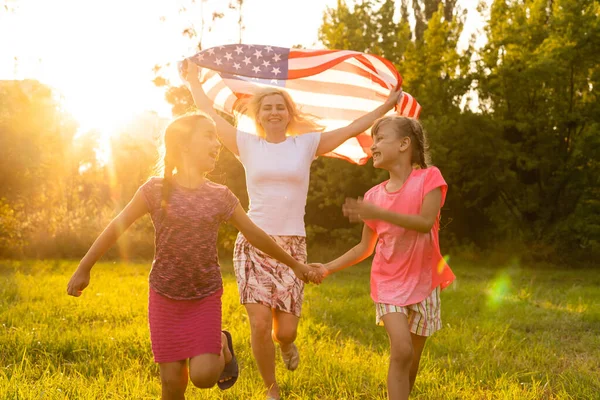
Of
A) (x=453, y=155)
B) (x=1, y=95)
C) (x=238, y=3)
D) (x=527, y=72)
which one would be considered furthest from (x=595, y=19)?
(x=1, y=95)

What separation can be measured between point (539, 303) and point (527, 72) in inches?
524

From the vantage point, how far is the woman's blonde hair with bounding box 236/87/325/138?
5305 millimetres

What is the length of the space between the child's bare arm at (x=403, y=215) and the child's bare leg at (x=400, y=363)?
66 centimetres

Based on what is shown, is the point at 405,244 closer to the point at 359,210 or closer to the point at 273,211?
the point at 359,210

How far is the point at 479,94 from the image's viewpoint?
23.8 metres

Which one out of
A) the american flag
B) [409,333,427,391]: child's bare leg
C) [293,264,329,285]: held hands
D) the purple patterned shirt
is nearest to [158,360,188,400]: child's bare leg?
the purple patterned shirt

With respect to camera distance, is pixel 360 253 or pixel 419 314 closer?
pixel 419 314

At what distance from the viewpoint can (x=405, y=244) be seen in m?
4.17

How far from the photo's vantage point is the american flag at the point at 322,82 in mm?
6012

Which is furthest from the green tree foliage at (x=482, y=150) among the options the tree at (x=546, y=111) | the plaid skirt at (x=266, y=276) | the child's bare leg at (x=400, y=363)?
the child's bare leg at (x=400, y=363)

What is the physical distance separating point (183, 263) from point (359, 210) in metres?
1.11

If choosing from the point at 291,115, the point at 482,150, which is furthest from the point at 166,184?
the point at 482,150

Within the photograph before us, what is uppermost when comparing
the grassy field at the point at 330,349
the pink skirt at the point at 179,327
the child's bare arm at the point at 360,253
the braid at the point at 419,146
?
the braid at the point at 419,146

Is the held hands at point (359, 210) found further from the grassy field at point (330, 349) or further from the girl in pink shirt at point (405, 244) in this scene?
the grassy field at point (330, 349)
